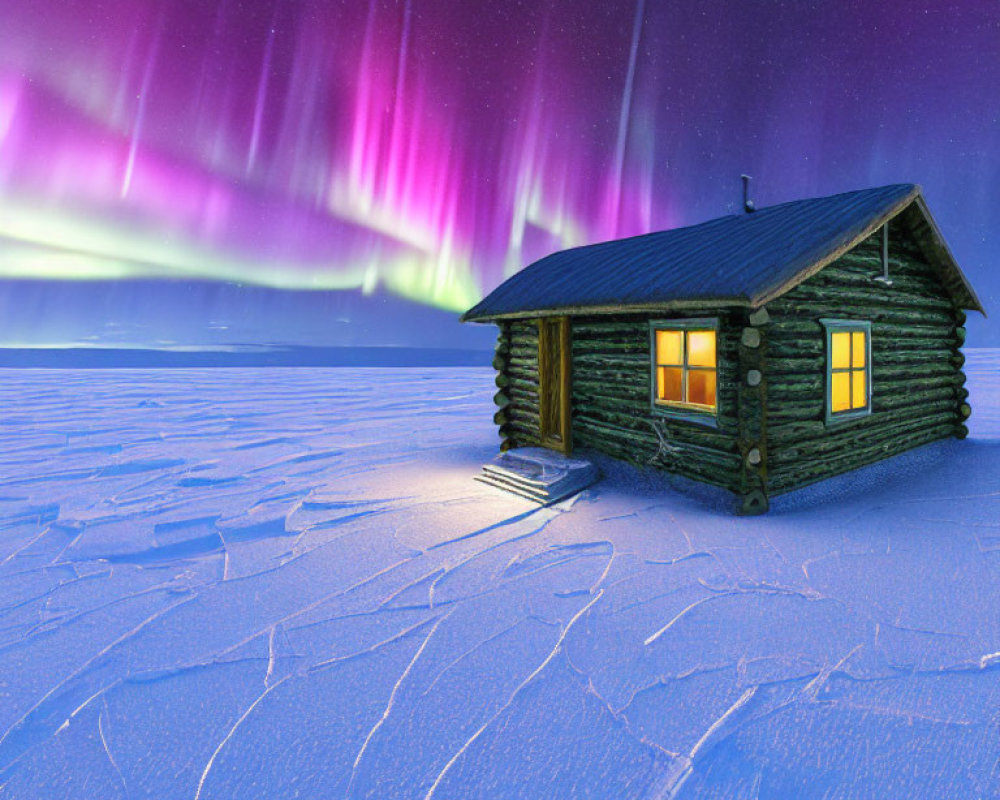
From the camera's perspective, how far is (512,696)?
13.2ft

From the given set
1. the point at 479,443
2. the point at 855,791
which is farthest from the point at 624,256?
the point at 855,791

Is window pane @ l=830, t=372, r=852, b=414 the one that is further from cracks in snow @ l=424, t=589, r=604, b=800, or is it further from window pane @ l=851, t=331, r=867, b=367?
cracks in snow @ l=424, t=589, r=604, b=800

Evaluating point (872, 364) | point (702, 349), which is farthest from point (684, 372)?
point (872, 364)

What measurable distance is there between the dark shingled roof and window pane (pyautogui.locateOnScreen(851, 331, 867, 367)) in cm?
192

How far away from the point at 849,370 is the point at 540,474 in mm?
5324

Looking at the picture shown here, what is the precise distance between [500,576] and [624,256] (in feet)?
23.4

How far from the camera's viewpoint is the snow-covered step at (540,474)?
29.9 ft

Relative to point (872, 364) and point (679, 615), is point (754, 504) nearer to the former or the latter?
point (679, 615)

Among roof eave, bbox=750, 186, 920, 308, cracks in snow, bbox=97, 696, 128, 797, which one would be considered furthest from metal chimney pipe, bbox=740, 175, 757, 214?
cracks in snow, bbox=97, 696, 128, 797

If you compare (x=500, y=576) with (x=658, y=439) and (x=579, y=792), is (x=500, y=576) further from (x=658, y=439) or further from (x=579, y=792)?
(x=658, y=439)

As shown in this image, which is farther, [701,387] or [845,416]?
[701,387]

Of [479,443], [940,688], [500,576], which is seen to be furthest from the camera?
[479,443]

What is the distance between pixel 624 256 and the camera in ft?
35.9

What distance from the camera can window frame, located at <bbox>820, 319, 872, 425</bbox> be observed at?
880 centimetres
